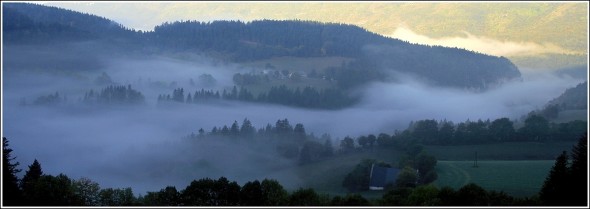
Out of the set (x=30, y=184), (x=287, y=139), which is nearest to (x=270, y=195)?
(x=30, y=184)

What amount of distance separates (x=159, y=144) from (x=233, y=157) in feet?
94.3

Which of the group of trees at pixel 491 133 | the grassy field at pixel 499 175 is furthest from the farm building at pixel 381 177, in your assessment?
the group of trees at pixel 491 133

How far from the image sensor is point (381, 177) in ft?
229

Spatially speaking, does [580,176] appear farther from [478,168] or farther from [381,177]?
[478,168]

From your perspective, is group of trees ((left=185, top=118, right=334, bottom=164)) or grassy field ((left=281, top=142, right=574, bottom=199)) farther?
group of trees ((left=185, top=118, right=334, bottom=164))

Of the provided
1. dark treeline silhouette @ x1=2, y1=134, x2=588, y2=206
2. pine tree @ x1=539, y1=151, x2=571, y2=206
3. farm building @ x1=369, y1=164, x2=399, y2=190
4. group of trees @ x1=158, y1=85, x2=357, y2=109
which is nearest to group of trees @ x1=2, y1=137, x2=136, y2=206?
dark treeline silhouette @ x1=2, y1=134, x2=588, y2=206

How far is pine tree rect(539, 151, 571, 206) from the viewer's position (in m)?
38.2

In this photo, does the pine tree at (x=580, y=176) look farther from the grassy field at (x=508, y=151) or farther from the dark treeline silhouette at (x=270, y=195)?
the grassy field at (x=508, y=151)

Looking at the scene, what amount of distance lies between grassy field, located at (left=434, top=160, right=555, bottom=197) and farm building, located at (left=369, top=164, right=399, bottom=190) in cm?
443

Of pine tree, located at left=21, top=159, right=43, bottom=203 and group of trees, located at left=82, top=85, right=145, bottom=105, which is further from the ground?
group of trees, located at left=82, top=85, right=145, bottom=105

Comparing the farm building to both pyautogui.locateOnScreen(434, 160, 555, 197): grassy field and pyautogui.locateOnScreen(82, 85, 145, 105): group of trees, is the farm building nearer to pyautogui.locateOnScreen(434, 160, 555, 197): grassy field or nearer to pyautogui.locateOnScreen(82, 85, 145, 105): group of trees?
pyautogui.locateOnScreen(434, 160, 555, 197): grassy field

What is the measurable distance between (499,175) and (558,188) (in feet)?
89.9

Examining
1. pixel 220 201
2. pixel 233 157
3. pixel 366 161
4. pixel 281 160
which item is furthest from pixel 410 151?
pixel 220 201

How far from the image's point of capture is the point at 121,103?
616 ft
